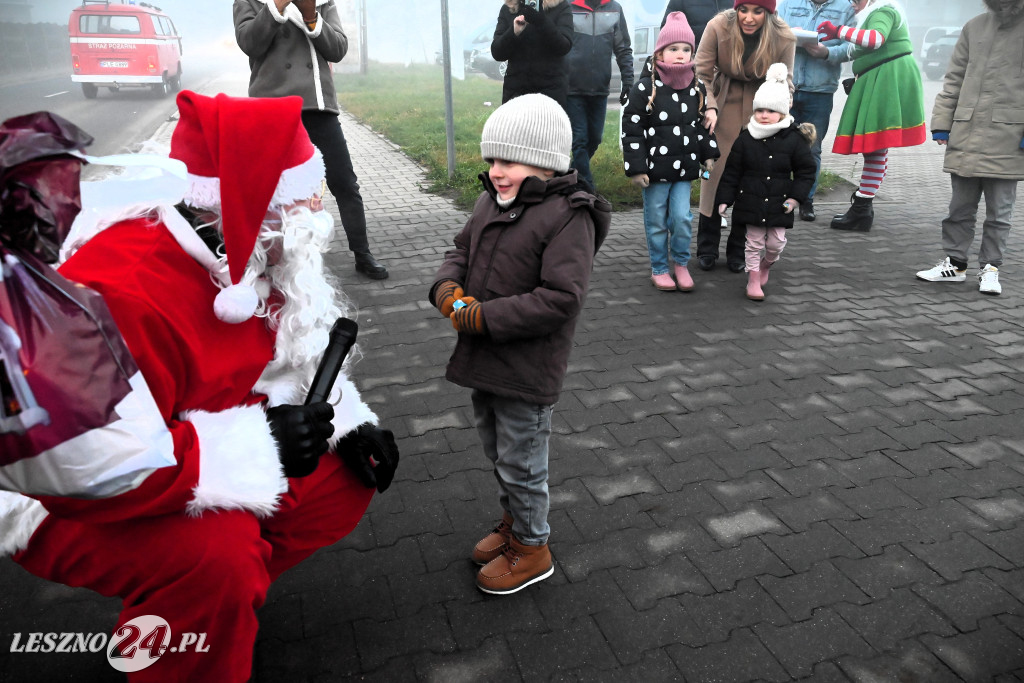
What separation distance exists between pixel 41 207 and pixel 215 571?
89 centimetres

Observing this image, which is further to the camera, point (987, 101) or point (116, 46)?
point (116, 46)

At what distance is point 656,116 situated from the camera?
17.0 feet

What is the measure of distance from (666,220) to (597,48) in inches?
95.4

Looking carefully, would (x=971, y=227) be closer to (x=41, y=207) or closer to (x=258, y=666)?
(x=258, y=666)

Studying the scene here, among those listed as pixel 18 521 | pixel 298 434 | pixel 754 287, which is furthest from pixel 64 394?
pixel 754 287

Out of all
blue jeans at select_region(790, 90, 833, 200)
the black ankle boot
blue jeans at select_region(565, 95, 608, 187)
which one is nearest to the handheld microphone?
blue jeans at select_region(565, 95, 608, 187)

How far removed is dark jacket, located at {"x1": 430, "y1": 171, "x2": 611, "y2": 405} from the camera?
2301 millimetres

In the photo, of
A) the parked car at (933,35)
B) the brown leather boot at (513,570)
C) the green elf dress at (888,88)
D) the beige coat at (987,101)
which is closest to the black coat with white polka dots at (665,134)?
the beige coat at (987,101)

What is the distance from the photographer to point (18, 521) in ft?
6.24

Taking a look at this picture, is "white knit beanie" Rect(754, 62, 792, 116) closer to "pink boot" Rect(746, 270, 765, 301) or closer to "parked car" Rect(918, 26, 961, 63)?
"pink boot" Rect(746, 270, 765, 301)

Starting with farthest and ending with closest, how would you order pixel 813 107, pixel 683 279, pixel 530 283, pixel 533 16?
pixel 813 107 < pixel 533 16 < pixel 683 279 < pixel 530 283

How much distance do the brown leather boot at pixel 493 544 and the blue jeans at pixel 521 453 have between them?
0.32 feet

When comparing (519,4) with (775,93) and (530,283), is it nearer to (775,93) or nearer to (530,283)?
(775,93)

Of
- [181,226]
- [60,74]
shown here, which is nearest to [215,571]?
[181,226]
